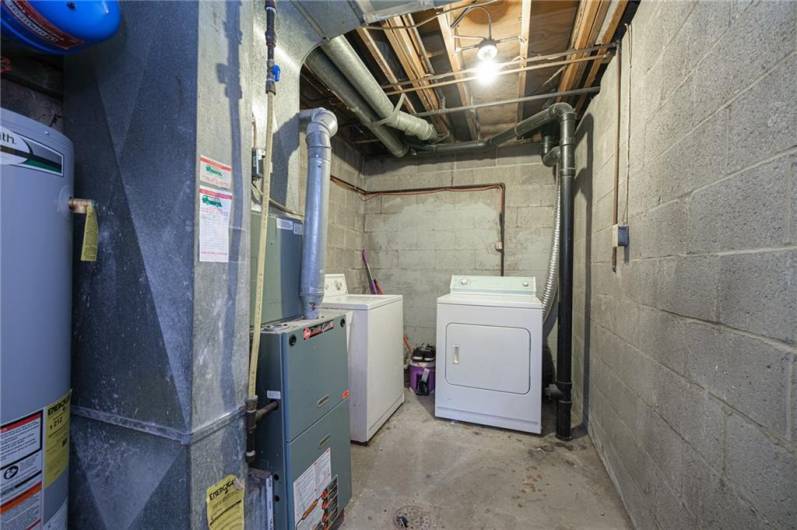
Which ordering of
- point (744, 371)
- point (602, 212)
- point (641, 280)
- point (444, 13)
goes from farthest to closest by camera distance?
1. point (602, 212)
2. point (444, 13)
3. point (641, 280)
4. point (744, 371)

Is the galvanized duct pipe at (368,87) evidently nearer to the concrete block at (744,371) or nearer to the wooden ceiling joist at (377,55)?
the wooden ceiling joist at (377,55)

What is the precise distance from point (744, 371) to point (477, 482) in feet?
4.39

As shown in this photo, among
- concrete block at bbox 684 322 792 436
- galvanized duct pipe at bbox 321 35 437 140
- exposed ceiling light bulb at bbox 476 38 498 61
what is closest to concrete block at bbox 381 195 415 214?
galvanized duct pipe at bbox 321 35 437 140

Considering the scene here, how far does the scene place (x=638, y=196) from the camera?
1462mm

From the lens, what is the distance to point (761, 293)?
0.77m

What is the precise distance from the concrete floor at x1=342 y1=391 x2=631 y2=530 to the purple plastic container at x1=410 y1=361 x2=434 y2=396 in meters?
0.53

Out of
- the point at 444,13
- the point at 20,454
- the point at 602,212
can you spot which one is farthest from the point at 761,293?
the point at 20,454

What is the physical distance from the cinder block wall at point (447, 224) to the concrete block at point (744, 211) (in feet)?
6.99

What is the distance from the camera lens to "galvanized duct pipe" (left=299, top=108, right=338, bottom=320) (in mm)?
1429

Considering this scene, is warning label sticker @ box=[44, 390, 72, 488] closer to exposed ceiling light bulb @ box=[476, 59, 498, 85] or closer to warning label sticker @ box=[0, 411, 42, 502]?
warning label sticker @ box=[0, 411, 42, 502]

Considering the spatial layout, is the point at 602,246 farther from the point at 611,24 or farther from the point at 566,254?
the point at 611,24

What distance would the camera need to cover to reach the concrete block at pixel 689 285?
0.94 meters

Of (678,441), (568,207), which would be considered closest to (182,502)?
(678,441)

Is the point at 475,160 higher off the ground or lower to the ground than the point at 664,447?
higher
